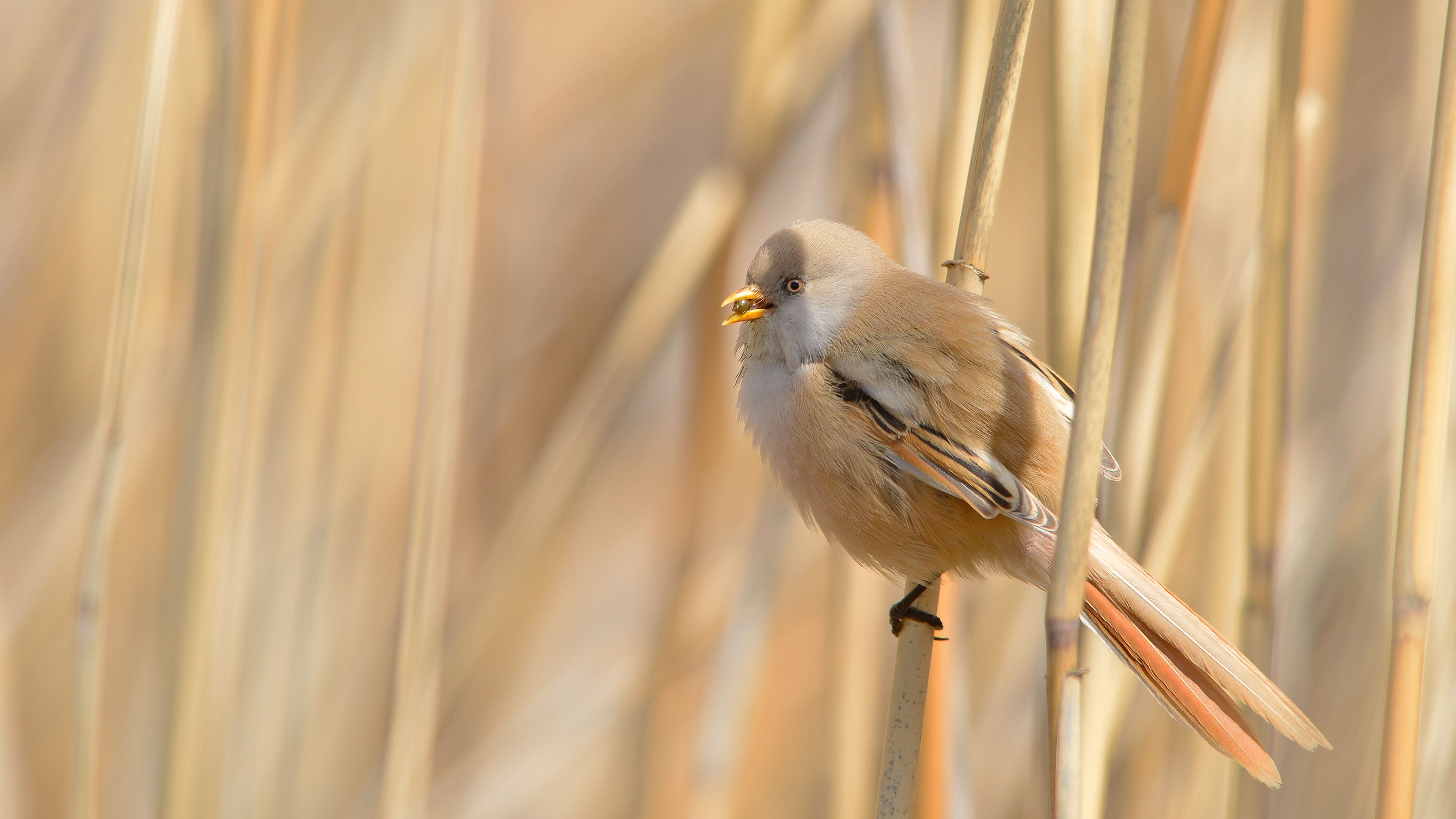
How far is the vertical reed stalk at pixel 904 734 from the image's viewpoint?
3.72 ft

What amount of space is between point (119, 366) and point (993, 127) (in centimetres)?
112

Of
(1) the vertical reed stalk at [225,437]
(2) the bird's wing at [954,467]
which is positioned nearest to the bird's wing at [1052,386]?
(2) the bird's wing at [954,467]

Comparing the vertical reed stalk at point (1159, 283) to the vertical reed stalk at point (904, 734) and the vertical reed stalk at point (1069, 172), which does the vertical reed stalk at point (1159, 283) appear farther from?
the vertical reed stalk at point (904, 734)

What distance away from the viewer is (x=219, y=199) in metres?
1.44

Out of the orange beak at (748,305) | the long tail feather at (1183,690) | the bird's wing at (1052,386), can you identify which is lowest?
the long tail feather at (1183,690)

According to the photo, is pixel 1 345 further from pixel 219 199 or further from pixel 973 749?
pixel 973 749

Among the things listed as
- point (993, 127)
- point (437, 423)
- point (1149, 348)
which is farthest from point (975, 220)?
point (437, 423)

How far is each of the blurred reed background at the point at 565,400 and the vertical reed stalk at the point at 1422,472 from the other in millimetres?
260

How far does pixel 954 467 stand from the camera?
1230 mm

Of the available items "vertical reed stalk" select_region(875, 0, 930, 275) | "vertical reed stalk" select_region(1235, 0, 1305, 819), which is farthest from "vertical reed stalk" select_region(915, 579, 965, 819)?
"vertical reed stalk" select_region(875, 0, 930, 275)

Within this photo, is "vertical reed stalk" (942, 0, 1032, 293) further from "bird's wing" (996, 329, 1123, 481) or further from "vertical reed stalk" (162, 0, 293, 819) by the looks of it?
"vertical reed stalk" (162, 0, 293, 819)

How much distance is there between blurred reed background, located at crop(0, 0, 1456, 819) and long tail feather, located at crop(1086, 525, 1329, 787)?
0.56 feet

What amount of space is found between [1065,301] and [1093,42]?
33 centimetres

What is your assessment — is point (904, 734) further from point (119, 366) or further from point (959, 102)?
point (119, 366)
